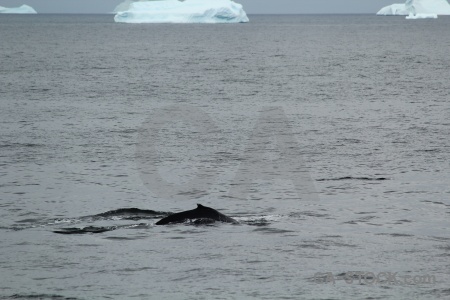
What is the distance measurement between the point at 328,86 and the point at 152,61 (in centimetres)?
2378

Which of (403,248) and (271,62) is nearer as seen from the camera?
(403,248)

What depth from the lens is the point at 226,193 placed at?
16.2 metres

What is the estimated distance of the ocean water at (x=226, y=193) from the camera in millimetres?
10711

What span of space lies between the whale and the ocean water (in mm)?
303

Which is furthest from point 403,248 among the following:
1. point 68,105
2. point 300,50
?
point 300,50

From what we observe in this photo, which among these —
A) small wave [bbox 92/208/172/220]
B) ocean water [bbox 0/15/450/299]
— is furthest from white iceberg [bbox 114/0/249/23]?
small wave [bbox 92/208/172/220]

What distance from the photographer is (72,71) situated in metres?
50.0

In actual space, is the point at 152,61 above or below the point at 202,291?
below

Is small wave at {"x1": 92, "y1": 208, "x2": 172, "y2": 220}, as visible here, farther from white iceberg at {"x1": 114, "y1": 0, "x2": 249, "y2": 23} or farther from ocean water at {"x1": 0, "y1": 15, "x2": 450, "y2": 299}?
white iceberg at {"x1": 114, "y1": 0, "x2": 249, "y2": 23}

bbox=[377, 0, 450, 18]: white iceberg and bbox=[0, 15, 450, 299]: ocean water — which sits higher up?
bbox=[0, 15, 450, 299]: ocean water

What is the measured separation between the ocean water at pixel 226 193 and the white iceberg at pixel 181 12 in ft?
351

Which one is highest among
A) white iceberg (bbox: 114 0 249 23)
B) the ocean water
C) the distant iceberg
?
the ocean water

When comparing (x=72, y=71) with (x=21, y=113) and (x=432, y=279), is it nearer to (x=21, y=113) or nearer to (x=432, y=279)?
(x=21, y=113)

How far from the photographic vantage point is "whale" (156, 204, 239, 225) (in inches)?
526
